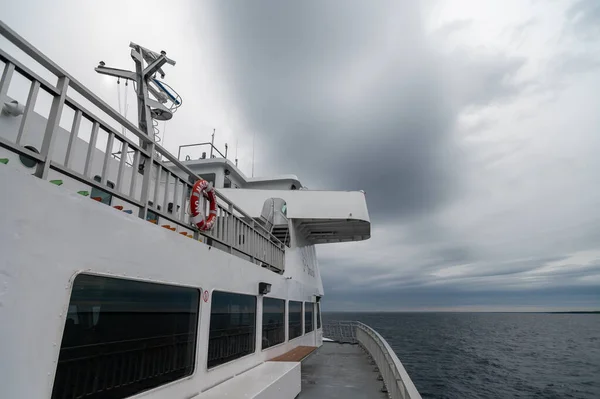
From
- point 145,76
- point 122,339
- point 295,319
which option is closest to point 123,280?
point 122,339

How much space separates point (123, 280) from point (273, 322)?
5166 mm

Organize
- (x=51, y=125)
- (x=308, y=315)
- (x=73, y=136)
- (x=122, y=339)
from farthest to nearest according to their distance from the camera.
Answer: (x=308, y=315), (x=122, y=339), (x=73, y=136), (x=51, y=125)

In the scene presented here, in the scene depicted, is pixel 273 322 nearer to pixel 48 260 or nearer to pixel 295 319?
pixel 295 319

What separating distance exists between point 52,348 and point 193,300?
78.3 inches

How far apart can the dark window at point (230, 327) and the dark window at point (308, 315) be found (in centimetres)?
547

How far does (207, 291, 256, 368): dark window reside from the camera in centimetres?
480

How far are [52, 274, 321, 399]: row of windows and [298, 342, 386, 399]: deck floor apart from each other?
2487mm

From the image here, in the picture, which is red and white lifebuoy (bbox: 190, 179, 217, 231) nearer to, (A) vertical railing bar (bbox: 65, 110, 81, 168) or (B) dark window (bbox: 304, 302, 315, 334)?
(A) vertical railing bar (bbox: 65, 110, 81, 168)

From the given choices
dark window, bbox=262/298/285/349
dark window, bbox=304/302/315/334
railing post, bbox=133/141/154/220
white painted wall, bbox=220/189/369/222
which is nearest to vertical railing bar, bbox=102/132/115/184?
railing post, bbox=133/141/154/220

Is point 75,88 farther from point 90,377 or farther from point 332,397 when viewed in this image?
point 332,397

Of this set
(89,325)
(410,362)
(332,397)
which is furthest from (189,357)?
(410,362)

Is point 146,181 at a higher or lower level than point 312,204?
lower

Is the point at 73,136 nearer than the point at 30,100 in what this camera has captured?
No

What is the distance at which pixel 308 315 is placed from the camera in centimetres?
1221
